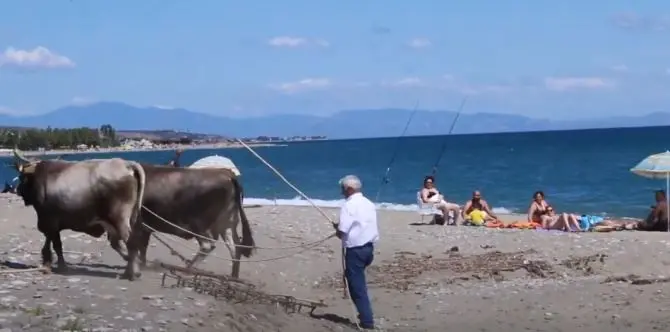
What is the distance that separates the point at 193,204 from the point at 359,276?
333cm

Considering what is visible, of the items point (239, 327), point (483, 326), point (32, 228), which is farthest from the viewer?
point (32, 228)

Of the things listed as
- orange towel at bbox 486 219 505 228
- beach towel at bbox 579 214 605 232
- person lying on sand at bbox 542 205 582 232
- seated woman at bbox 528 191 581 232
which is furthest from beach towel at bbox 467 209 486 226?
beach towel at bbox 579 214 605 232

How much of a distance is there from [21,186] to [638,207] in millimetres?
30403

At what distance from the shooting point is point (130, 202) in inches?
510

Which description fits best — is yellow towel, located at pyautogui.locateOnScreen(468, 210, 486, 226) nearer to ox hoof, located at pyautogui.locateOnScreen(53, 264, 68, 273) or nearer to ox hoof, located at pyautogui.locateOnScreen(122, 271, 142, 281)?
ox hoof, located at pyautogui.locateOnScreen(122, 271, 142, 281)

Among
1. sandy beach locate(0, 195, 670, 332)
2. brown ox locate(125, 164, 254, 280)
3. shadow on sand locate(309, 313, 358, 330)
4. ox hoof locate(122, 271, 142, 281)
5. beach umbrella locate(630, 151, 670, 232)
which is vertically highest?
beach umbrella locate(630, 151, 670, 232)

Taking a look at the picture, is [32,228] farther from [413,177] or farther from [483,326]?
[413,177]

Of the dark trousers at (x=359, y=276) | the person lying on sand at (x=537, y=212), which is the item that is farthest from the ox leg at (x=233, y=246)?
the person lying on sand at (x=537, y=212)

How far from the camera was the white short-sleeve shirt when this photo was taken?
37.9 ft

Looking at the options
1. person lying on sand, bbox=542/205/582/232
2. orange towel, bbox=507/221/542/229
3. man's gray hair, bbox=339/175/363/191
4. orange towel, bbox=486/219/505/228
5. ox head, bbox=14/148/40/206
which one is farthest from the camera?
orange towel, bbox=486/219/505/228

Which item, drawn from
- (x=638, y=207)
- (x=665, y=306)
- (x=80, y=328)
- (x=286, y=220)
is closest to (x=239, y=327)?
(x=80, y=328)

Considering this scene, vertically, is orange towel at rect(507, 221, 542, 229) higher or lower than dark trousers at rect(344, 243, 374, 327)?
lower

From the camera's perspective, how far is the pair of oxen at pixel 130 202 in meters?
12.8

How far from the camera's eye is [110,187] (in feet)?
41.8
